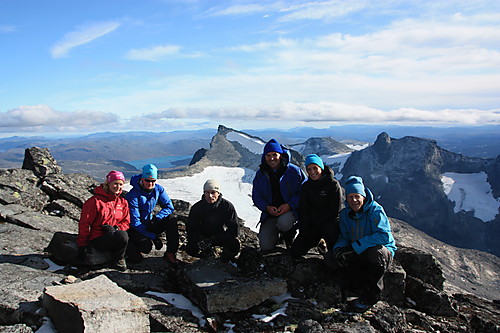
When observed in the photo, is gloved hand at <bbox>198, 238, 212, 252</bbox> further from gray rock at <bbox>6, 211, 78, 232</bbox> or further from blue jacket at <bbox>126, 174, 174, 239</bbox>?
gray rock at <bbox>6, 211, 78, 232</bbox>

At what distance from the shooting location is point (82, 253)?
311 inches

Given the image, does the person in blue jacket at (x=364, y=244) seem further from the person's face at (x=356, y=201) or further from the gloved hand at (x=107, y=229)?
the gloved hand at (x=107, y=229)

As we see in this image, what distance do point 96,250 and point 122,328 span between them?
3.34 meters

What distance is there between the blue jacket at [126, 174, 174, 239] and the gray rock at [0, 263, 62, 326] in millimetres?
2251

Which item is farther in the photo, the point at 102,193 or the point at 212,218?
the point at 212,218

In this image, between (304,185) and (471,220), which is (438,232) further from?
(304,185)

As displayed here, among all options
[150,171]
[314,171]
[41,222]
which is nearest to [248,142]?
[41,222]

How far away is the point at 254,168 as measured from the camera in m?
96.0

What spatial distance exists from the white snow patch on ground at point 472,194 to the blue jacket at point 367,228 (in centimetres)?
14418

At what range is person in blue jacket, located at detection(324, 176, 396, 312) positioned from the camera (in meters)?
7.02

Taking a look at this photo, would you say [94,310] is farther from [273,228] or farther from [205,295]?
[273,228]

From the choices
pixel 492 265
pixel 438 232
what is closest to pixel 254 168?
pixel 492 265

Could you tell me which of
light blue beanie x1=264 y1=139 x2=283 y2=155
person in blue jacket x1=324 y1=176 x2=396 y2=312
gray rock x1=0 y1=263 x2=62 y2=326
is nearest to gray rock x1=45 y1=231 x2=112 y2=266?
gray rock x1=0 y1=263 x2=62 y2=326

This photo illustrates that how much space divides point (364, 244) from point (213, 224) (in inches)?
157
